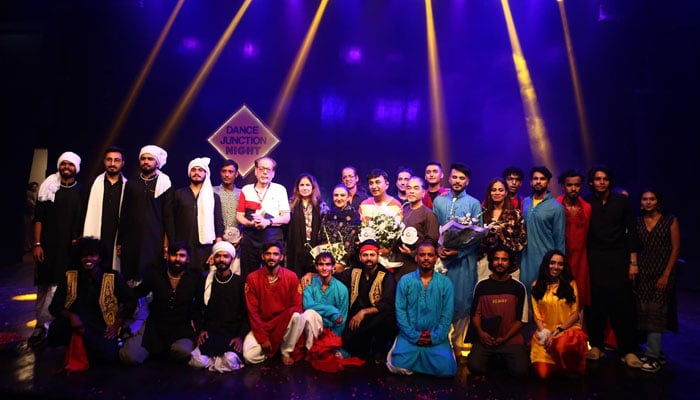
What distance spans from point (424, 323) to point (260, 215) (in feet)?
6.26

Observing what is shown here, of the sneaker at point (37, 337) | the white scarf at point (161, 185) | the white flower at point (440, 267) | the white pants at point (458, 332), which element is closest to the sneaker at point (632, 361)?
the white pants at point (458, 332)

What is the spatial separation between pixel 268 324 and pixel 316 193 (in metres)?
1.41

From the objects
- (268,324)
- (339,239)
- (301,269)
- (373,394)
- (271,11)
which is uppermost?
(271,11)

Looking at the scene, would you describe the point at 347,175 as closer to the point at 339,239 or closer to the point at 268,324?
the point at 339,239

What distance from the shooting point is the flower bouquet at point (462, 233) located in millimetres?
3836

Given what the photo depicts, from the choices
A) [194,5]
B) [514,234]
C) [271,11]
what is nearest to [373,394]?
[514,234]

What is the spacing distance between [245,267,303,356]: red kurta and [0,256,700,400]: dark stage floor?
0.25 meters

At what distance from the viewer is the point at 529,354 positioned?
3.85 meters

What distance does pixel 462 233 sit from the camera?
3.88 meters

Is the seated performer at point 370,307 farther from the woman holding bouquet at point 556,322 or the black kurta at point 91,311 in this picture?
the black kurta at point 91,311

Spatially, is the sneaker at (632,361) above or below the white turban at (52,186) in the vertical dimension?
below

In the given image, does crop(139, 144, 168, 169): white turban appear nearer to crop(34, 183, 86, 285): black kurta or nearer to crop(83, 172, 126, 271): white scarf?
crop(83, 172, 126, 271): white scarf

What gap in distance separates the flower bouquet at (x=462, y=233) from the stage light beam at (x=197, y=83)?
5.12 metres

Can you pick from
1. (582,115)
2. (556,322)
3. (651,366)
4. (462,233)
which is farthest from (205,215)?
(582,115)
